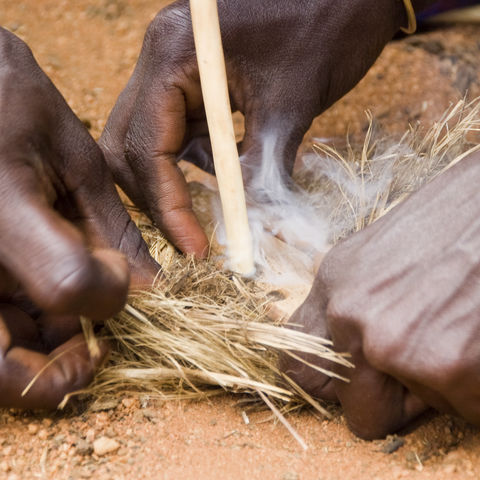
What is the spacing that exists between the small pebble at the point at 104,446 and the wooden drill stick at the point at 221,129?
0.55 m

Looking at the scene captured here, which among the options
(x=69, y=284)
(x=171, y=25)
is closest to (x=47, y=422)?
(x=69, y=284)

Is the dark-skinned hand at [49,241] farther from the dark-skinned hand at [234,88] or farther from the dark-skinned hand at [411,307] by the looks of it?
the dark-skinned hand at [411,307]

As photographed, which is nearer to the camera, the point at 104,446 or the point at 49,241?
the point at 49,241

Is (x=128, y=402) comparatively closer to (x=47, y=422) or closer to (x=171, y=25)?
(x=47, y=422)

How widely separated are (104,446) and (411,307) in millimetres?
674

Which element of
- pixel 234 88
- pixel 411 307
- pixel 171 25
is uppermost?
pixel 171 25

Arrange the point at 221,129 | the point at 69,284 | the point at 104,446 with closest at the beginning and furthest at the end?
the point at 69,284 < the point at 104,446 < the point at 221,129

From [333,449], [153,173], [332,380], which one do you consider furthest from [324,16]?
[333,449]

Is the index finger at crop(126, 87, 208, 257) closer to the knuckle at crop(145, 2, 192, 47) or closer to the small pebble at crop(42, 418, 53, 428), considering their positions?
the knuckle at crop(145, 2, 192, 47)

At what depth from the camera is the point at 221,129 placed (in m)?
1.71

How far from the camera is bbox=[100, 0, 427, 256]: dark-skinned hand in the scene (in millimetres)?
2006

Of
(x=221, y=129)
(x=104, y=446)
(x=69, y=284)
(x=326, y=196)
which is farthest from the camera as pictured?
(x=326, y=196)

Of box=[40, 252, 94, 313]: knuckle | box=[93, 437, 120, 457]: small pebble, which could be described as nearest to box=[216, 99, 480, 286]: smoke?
box=[93, 437, 120, 457]: small pebble

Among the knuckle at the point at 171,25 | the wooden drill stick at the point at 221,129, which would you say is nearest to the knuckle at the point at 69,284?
the wooden drill stick at the point at 221,129
